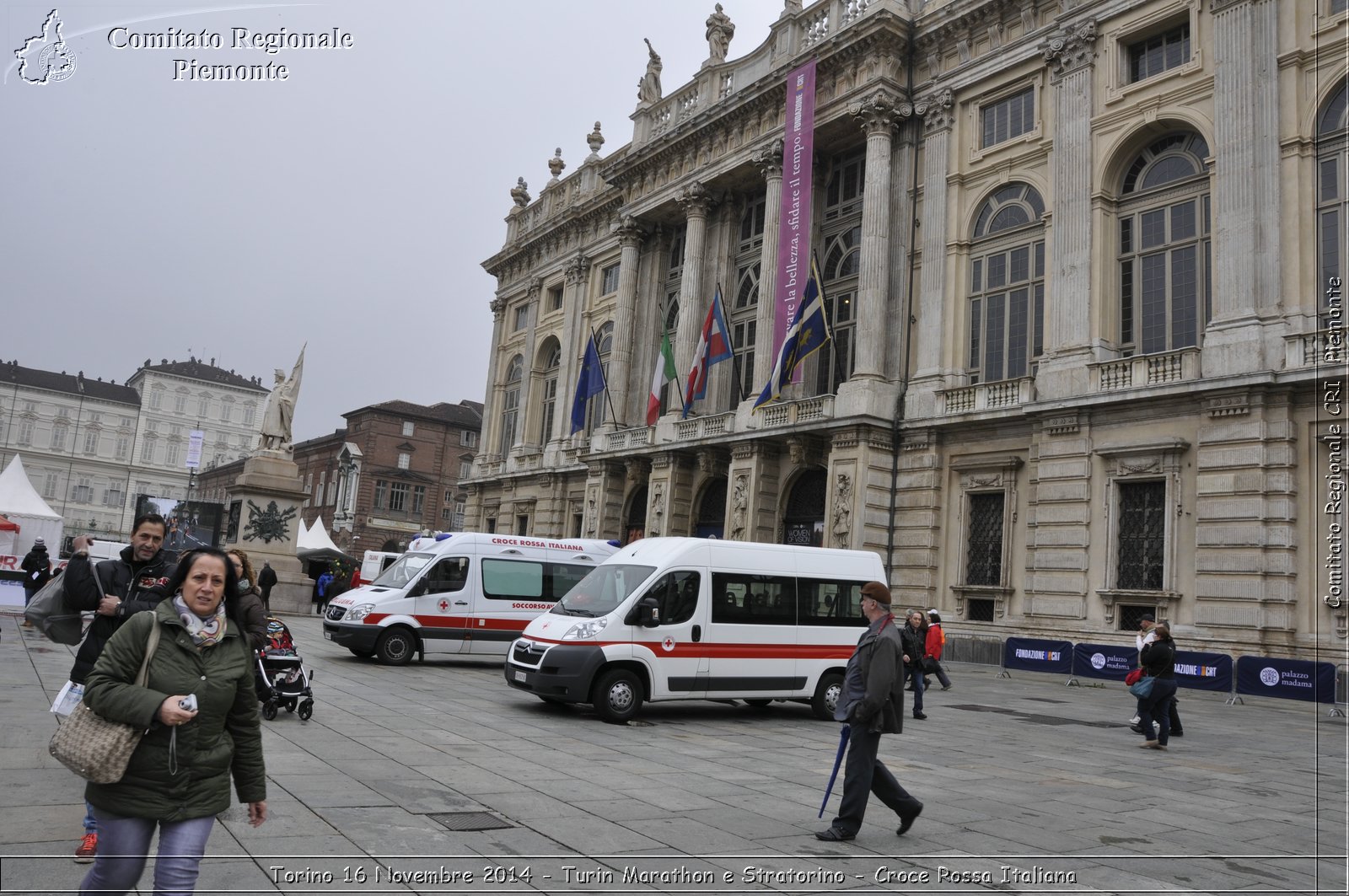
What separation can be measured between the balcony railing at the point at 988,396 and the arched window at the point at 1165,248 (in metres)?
2.41

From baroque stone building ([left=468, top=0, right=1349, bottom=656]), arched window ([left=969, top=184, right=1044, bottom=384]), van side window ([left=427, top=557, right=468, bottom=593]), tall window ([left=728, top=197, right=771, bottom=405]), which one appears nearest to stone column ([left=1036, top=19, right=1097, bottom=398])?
baroque stone building ([left=468, top=0, right=1349, bottom=656])

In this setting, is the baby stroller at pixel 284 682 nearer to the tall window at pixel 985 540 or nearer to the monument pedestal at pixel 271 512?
the monument pedestal at pixel 271 512

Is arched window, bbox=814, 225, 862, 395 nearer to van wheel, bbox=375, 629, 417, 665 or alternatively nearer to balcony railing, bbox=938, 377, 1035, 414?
balcony railing, bbox=938, 377, 1035, 414

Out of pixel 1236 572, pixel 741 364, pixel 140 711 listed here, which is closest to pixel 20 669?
pixel 140 711

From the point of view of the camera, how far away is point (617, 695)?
12.8 meters

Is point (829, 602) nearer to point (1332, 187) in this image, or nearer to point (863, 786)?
point (863, 786)

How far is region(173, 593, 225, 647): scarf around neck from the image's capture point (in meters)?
3.83

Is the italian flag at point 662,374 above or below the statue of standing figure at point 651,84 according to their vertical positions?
below

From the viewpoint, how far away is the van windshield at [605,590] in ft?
44.0

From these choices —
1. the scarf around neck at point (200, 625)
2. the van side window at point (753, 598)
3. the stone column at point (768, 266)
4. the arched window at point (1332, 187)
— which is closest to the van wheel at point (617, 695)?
the van side window at point (753, 598)

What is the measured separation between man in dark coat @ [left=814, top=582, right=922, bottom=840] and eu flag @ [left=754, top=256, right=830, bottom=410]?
19.4m

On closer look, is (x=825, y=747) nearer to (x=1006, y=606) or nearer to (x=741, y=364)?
(x=1006, y=606)

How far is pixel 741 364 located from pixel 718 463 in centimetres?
Result: 402

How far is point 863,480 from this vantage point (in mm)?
26281
